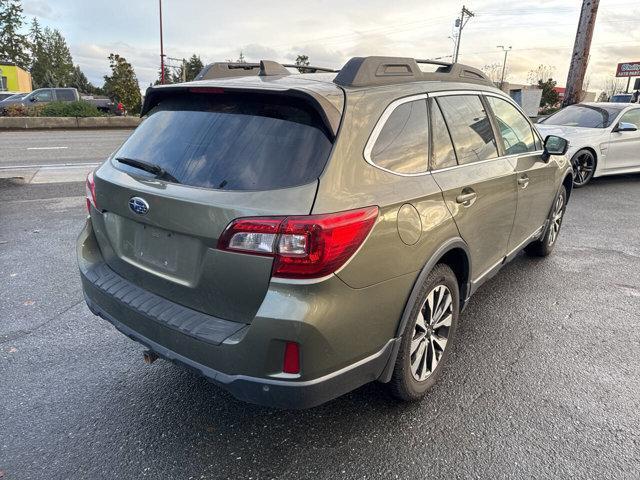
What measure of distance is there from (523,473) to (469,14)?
60205mm

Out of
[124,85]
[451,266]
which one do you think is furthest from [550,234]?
[124,85]

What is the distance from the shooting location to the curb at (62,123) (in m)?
20.8

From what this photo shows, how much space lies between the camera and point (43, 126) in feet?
70.5

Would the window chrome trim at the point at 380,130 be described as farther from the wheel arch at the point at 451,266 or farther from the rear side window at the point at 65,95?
the rear side window at the point at 65,95

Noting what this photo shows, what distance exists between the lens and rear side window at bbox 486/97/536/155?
144 inches

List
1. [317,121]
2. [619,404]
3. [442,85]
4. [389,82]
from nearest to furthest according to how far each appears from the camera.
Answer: [317,121] < [389,82] < [619,404] < [442,85]

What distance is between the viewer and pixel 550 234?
16.5 feet

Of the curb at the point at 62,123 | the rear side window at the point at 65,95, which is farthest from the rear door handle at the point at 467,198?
the rear side window at the point at 65,95

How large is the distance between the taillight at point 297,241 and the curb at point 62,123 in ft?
66.4

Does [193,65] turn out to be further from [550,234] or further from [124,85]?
[550,234]

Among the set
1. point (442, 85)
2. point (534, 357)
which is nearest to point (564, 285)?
point (534, 357)

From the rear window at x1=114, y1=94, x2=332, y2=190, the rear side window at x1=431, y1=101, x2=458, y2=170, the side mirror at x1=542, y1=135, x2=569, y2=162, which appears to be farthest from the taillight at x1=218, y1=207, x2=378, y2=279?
the side mirror at x1=542, y1=135, x2=569, y2=162

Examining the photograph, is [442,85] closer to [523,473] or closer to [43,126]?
[523,473]

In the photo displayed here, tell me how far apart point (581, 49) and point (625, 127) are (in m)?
5.42
